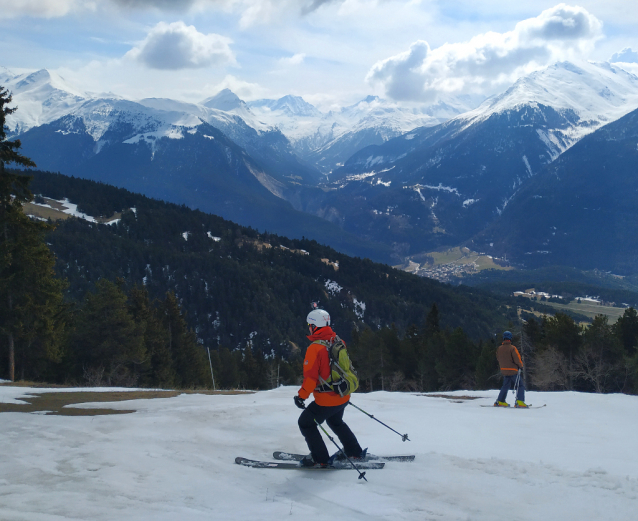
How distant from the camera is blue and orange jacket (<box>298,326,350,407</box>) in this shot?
9.26m

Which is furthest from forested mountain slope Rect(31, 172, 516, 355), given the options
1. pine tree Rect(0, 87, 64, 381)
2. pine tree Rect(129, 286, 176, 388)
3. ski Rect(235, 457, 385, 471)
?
ski Rect(235, 457, 385, 471)

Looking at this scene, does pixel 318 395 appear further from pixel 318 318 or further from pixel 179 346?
pixel 179 346

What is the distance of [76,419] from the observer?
12.3m

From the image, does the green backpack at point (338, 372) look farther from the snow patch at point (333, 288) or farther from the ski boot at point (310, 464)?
the snow patch at point (333, 288)

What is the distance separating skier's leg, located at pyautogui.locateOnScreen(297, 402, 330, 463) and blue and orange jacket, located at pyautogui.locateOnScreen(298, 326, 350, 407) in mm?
185

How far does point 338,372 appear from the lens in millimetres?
9422

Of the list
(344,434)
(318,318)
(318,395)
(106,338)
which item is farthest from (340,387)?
(106,338)

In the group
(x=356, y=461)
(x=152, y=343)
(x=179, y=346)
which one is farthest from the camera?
(x=179, y=346)

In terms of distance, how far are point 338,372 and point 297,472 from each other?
2.11m

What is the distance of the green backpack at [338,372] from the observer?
9.36 meters

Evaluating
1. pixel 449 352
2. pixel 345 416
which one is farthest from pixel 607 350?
pixel 345 416

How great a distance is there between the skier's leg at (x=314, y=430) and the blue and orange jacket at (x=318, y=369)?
0.19 metres

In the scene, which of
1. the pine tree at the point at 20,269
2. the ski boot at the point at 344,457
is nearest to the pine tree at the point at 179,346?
the pine tree at the point at 20,269

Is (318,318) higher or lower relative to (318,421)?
higher
